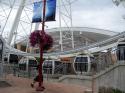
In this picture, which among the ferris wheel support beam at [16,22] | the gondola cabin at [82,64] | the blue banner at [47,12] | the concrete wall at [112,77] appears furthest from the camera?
the ferris wheel support beam at [16,22]

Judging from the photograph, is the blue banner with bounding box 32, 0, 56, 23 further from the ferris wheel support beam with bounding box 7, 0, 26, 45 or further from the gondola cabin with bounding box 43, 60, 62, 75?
the ferris wheel support beam with bounding box 7, 0, 26, 45

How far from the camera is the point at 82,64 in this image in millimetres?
35500

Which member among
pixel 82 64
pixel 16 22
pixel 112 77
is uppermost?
pixel 16 22

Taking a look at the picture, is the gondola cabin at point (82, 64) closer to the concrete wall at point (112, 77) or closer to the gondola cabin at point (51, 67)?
the gondola cabin at point (51, 67)

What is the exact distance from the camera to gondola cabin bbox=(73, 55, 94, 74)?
32.9 metres

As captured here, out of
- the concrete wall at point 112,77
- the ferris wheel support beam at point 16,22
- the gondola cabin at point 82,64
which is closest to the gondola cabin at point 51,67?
the gondola cabin at point 82,64

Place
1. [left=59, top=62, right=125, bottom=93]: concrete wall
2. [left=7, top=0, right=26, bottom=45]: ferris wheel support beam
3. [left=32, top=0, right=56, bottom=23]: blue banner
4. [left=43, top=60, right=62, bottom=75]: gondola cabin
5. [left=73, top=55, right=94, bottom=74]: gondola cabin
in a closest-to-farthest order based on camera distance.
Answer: [left=59, top=62, right=125, bottom=93]: concrete wall < [left=32, top=0, right=56, bottom=23]: blue banner < [left=73, top=55, right=94, bottom=74]: gondola cabin < [left=43, top=60, right=62, bottom=75]: gondola cabin < [left=7, top=0, right=26, bottom=45]: ferris wheel support beam

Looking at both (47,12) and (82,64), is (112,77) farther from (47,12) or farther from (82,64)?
(82,64)

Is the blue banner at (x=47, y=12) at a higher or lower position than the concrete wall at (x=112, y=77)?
higher

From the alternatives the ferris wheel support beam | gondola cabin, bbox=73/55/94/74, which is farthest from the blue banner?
the ferris wheel support beam

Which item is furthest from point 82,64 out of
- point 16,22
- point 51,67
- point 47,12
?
point 16,22

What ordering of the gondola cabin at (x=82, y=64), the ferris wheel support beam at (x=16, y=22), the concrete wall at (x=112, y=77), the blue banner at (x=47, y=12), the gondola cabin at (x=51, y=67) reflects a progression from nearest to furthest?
the concrete wall at (x=112, y=77)
the blue banner at (x=47, y=12)
the gondola cabin at (x=82, y=64)
the gondola cabin at (x=51, y=67)
the ferris wheel support beam at (x=16, y=22)

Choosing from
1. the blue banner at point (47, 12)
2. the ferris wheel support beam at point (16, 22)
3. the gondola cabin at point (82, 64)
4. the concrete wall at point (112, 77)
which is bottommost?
the concrete wall at point (112, 77)

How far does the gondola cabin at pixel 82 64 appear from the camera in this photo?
32.9 meters
